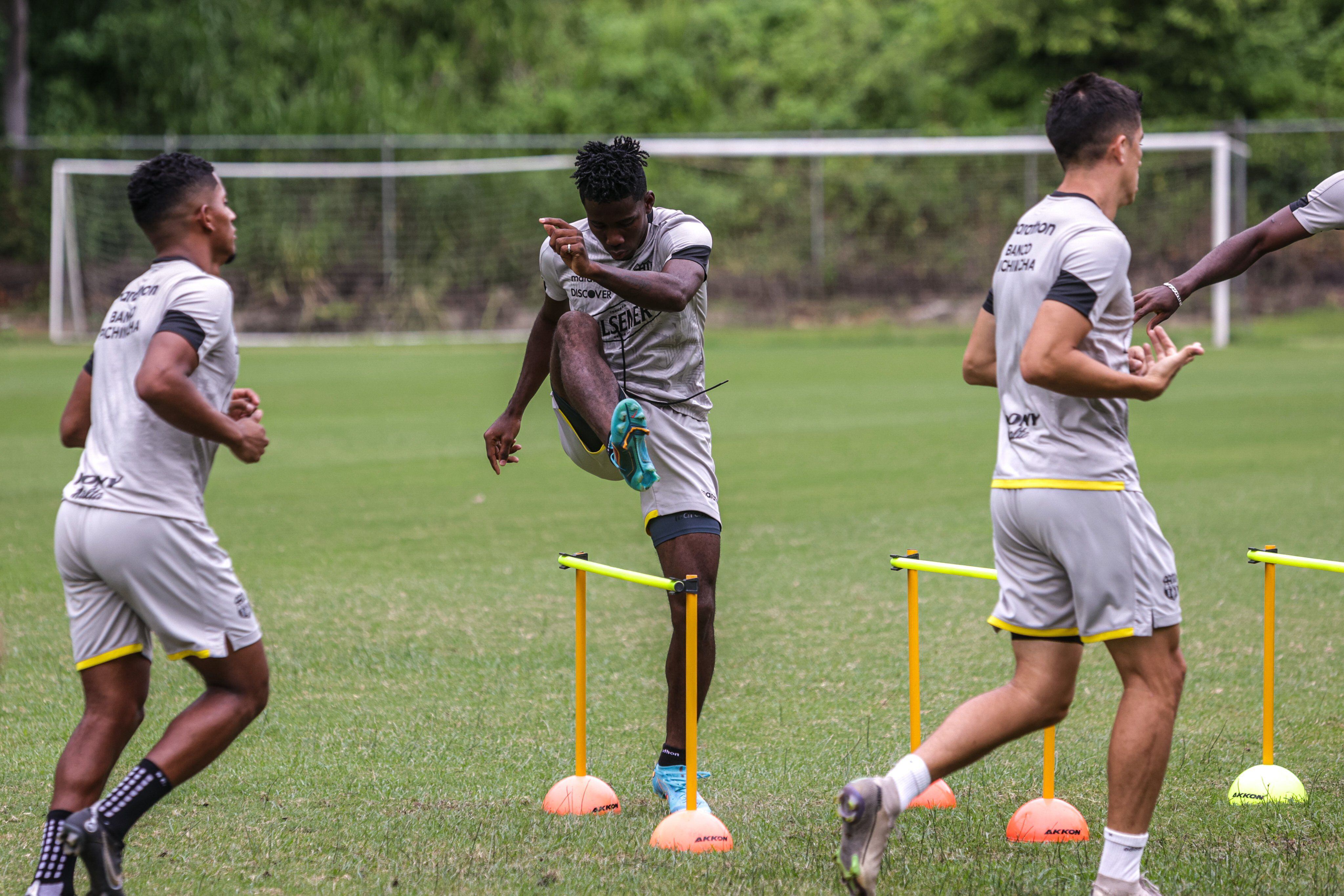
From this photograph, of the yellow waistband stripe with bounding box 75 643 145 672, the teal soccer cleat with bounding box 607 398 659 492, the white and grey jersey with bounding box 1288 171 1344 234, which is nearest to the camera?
the yellow waistband stripe with bounding box 75 643 145 672

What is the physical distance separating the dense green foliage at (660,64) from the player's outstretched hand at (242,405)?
3050 cm

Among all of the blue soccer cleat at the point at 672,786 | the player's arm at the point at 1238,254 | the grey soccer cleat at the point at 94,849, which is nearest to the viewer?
the grey soccer cleat at the point at 94,849

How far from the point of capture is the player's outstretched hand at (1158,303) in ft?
15.2

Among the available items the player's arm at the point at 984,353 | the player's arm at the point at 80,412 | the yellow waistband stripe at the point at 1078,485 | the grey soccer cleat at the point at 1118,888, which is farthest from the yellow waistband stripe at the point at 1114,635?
the player's arm at the point at 80,412

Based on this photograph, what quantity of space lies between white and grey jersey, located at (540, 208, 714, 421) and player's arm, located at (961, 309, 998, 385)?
1.17 m

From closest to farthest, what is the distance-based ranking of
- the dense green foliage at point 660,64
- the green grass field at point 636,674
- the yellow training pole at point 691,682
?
the yellow training pole at point 691,682 < the green grass field at point 636,674 < the dense green foliage at point 660,64

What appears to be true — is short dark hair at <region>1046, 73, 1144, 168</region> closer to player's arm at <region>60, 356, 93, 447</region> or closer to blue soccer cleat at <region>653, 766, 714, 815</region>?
blue soccer cleat at <region>653, 766, 714, 815</region>

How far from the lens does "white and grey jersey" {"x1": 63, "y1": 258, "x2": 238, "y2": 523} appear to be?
3.80 metres

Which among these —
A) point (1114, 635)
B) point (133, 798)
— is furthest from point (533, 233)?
point (1114, 635)

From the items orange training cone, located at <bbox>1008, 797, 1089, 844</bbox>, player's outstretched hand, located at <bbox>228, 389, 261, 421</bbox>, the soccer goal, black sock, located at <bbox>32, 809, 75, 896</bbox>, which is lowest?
orange training cone, located at <bbox>1008, 797, 1089, 844</bbox>

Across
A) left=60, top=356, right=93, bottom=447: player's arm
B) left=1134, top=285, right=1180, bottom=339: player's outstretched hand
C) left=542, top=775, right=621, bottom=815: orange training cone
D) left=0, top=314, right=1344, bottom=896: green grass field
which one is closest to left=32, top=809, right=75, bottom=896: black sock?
left=0, top=314, right=1344, bottom=896: green grass field

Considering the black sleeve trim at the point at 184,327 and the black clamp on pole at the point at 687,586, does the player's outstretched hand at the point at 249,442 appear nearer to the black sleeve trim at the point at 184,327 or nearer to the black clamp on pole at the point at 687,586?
the black sleeve trim at the point at 184,327

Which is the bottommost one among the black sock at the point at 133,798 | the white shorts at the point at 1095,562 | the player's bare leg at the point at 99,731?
the black sock at the point at 133,798

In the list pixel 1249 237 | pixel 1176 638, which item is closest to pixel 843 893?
pixel 1176 638
